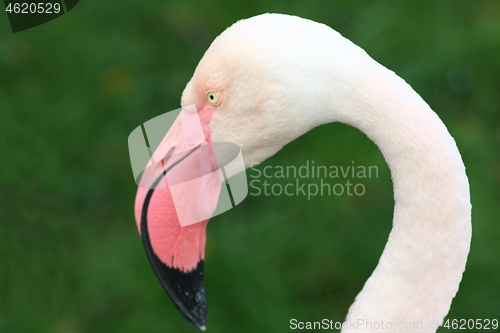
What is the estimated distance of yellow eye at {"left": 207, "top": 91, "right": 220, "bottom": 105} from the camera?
5.42 ft

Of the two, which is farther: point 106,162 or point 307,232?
point 106,162

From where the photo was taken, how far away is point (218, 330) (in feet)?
10.5

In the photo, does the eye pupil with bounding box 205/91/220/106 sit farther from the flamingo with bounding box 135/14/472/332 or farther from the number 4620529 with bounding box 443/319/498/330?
the number 4620529 with bounding box 443/319/498/330

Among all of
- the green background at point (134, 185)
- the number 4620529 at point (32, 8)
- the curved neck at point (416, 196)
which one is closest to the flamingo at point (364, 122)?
the curved neck at point (416, 196)

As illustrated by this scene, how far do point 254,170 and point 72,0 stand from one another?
1.93 meters

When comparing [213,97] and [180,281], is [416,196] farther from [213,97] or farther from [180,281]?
[180,281]

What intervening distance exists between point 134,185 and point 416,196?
2.58 metres

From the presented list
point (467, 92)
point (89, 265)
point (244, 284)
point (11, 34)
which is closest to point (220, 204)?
point (244, 284)

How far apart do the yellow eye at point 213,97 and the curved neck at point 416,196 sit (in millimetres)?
360

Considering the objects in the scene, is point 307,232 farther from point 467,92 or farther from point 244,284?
point 467,92

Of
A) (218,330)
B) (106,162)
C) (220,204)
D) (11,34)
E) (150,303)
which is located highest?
(11,34)

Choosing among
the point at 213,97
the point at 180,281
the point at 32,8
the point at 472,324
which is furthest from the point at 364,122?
the point at 32,8

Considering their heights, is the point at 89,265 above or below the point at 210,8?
below

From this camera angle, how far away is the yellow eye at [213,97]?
1653 millimetres
